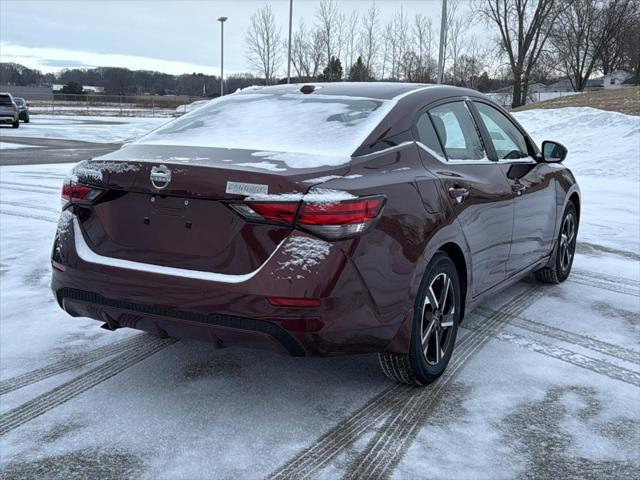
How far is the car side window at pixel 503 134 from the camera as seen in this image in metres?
4.88

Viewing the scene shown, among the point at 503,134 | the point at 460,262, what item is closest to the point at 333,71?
the point at 503,134

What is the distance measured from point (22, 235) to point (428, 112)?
5.25m

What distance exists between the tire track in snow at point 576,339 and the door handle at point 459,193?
1.29 metres

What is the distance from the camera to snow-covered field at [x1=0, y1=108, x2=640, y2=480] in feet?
9.82

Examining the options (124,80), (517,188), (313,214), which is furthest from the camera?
(124,80)

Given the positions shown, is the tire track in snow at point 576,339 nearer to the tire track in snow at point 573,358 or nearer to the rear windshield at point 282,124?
the tire track in snow at point 573,358

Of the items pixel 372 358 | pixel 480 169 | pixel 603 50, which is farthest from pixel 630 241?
pixel 603 50

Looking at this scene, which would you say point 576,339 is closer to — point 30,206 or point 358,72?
point 30,206

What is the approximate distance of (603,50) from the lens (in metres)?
73.3

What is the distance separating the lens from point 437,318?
3.89m

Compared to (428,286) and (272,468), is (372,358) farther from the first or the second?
(272,468)

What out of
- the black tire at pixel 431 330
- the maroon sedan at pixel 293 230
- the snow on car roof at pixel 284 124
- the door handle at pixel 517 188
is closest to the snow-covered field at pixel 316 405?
the black tire at pixel 431 330

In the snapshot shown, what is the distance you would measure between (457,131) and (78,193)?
226cm

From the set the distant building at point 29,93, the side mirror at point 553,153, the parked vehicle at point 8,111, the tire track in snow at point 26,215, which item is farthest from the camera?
the distant building at point 29,93
